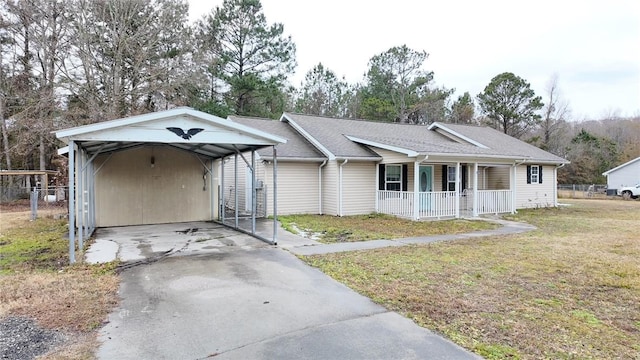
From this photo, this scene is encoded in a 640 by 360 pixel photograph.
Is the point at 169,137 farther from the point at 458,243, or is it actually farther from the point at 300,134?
the point at 300,134

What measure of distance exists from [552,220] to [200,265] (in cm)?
1268

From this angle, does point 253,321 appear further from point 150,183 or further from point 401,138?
point 401,138

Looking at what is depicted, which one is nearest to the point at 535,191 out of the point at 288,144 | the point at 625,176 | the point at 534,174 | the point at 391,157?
the point at 534,174

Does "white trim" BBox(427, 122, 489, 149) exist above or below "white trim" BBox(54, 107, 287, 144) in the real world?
above

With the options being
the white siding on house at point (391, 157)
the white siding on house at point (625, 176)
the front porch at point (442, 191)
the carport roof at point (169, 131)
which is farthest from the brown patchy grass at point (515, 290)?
the white siding on house at point (625, 176)

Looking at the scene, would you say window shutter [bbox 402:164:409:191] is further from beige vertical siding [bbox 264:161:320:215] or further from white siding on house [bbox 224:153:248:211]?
white siding on house [bbox 224:153:248:211]

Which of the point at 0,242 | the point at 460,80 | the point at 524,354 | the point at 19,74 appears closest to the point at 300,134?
the point at 0,242

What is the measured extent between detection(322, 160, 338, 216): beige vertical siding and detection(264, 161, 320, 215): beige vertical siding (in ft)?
0.90

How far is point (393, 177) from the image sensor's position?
1520 cm

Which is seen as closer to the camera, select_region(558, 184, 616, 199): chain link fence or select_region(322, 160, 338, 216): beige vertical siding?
select_region(322, 160, 338, 216): beige vertical siding

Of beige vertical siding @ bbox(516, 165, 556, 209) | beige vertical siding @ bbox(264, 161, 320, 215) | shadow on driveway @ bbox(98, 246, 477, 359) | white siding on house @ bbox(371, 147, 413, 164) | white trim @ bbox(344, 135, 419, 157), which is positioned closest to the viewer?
shadow on driveway @ bbox(98, 246, 477, 359)

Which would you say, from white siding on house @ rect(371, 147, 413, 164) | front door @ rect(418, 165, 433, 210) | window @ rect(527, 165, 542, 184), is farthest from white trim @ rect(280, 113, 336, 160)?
window @ rect(527, 165, 542, 184)

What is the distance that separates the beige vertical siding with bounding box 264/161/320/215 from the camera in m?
14.2

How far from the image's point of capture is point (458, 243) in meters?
8.98
